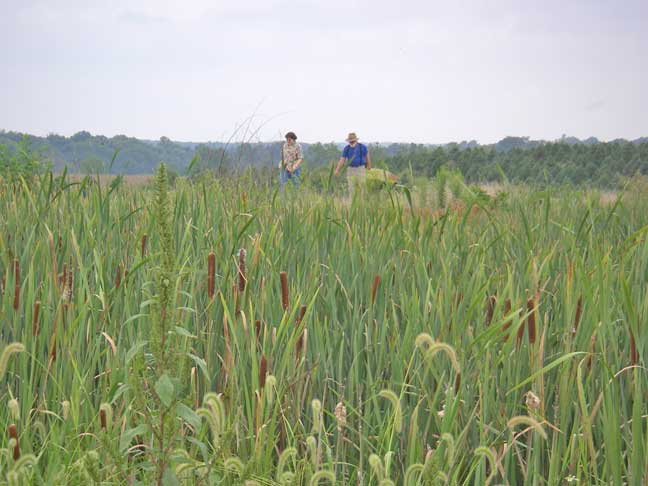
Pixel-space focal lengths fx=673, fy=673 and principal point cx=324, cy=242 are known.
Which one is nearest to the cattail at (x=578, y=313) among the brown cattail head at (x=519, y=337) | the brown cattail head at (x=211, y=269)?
the brown cattail head at (x=519, y=337)

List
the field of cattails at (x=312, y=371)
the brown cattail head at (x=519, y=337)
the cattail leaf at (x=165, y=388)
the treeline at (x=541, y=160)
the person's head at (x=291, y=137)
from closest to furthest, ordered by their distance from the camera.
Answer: the cattail leaf at (x=165, y=388), the field of cattails at (x=312, y=371), the brown cattail head at (x=519, y=337), the person's head at (x=291, y=137), the treeline at (x=541, y=160)

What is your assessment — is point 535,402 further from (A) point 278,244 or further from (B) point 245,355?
(A) point 278,244

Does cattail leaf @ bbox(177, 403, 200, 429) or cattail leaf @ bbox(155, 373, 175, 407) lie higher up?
cattail leaf @ bbox(155, 373, 175, 407)

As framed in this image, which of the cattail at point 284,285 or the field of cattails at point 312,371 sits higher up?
the cattail at point 284,285

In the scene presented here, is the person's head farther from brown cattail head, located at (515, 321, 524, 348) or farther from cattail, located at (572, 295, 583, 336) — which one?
brown cattail head, located at (515, 321, 524, 348)

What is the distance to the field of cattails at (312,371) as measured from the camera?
1494 millimetres

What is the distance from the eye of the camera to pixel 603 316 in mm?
2047

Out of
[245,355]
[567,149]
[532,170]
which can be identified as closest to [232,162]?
[245,355]

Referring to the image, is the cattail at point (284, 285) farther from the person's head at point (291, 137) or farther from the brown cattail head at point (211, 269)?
the person's head at point (291, 137)

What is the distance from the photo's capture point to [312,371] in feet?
6.89

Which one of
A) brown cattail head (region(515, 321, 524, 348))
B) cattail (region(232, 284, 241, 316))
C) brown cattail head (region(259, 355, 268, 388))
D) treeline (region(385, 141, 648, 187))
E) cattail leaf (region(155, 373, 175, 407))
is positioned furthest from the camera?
treeline (region(385, 141, 648, 187))

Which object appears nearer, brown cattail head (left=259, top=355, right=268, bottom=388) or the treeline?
brown cattail head (left=259, top=355, right=268, bottom=388)

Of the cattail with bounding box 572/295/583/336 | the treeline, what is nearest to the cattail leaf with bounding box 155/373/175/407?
the cattail with bounding box 572/295/583/336

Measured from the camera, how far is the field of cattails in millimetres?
1494
